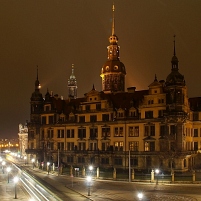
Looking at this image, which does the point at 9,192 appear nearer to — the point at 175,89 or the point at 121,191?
the point at 121,191

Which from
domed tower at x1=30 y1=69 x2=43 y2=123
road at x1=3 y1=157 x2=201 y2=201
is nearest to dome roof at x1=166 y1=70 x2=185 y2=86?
road at x1=3 y1=157 x2=201 y2=201

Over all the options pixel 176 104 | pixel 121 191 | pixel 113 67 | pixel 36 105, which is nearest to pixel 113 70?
pixel 113 67

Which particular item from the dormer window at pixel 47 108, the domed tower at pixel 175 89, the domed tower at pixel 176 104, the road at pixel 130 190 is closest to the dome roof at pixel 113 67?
the dormer window at pixel 47 108

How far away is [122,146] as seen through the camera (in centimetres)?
7988

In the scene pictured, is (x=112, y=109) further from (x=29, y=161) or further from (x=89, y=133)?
(x=29, y=161)

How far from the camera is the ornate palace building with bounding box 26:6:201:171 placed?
240 feet

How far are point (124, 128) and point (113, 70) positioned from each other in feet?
103

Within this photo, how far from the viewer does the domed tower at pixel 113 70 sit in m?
109

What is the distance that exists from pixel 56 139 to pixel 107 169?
1755 cm

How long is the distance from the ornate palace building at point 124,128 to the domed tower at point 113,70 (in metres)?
15.6

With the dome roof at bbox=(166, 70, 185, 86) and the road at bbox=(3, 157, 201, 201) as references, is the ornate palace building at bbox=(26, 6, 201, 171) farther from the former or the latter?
the road at bbox=(3, 157, 201, 201)

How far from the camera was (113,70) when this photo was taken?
108812 mm

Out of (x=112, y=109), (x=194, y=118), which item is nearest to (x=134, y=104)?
(x=112, y=109)

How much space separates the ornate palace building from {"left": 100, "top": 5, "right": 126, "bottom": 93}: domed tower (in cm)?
1562
